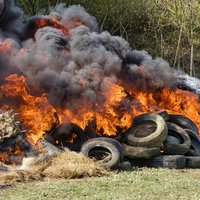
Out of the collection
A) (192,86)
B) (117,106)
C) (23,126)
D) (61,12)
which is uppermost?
(61,12)

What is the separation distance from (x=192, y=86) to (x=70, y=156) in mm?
9737

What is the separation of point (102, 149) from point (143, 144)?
1387 mm

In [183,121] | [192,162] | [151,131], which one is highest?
[183,121]

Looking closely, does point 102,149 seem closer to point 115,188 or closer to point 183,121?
A: point 115,188

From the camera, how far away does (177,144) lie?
16.8 meters

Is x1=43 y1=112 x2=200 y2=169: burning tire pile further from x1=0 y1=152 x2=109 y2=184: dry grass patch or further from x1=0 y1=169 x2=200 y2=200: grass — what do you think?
x1=0 y1=169 x2=200 y2=200: grass

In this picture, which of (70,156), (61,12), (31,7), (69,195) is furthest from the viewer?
(31,7)

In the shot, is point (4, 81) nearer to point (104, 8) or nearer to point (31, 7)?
point (31, 7)

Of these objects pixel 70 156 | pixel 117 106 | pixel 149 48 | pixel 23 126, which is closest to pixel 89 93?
pixel 117 106

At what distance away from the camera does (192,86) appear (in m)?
22.5

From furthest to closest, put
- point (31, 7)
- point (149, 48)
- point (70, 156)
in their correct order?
point (149, 48)
point (31, 7)
point (70, 156)

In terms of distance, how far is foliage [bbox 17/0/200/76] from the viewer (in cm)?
3177

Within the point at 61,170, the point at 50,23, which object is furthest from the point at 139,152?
the point at 50,23

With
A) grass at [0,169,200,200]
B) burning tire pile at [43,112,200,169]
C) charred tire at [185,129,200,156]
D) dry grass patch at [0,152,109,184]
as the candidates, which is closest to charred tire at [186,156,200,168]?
burning tire pile at [43,112,200,169]
